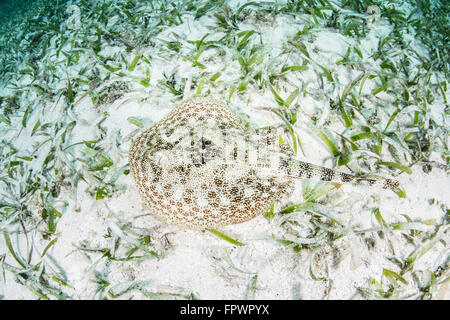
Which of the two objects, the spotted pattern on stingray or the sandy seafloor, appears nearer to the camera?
the spotted pattern on stingray

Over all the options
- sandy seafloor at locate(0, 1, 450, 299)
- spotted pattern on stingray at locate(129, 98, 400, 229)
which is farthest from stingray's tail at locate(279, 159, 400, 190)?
sandy seafloor at locate(0, 1, 450, 299)

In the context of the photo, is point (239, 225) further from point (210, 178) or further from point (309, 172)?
point (309, 172)

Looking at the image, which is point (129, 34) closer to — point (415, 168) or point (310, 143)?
point (310, 143)

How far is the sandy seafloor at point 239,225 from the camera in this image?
274 cm

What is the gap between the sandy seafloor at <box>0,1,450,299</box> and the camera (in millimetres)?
2744

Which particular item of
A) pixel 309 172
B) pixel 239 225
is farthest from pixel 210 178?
pixel 309 172

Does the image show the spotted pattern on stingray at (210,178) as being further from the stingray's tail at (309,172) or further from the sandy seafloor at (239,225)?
the sandy seafloor at (239,225)

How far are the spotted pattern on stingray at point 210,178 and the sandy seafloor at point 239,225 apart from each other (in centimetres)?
46

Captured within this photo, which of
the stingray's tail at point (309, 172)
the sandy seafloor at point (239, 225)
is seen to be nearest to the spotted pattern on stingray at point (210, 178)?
the stingray's tail at point (309, 172)

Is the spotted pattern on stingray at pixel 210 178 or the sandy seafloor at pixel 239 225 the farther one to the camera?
the sandy seafloor at pixel 239 225

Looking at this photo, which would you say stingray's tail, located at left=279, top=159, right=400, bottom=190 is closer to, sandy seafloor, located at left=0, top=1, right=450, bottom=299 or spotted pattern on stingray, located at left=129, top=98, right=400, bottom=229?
spotted pattern on stingray, located at left=129, top=98, right=400, bottom=229

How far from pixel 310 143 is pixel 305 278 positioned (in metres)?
1.84

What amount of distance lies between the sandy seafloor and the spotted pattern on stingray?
0.46 metres
